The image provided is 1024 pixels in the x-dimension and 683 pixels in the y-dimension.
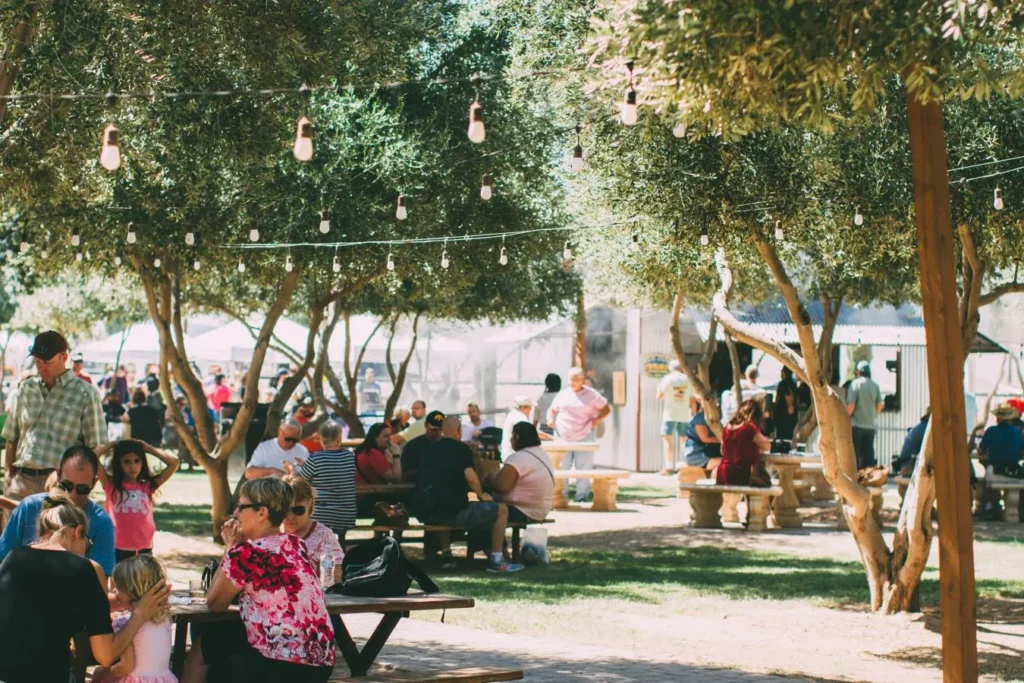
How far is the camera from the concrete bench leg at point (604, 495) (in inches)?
709

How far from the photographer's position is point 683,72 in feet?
19.1

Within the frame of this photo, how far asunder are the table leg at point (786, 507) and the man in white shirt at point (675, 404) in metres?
5.55

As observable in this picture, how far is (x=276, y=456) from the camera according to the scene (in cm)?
1230

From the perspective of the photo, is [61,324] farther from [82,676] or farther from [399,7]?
[82,676]

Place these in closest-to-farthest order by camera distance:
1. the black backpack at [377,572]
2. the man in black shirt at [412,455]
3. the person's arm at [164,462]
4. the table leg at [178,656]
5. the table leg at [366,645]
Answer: the table leg at [178,656], the black backpack at [377,572], the table leg at [366,645], the person's arm at [164,462], the man in black shirt at [412,455]

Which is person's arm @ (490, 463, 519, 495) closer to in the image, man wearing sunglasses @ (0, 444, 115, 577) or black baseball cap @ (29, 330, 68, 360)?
black baseball cap @ (29, 330, 68, 360)

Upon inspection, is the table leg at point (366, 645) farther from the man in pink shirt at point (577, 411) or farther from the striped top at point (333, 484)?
the man in pink shirt at point (577, 411)

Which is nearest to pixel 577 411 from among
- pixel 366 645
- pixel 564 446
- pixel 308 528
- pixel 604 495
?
pixel 564 446

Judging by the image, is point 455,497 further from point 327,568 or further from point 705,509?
point 327,568

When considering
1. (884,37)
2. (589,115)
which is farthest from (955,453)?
(589,115)

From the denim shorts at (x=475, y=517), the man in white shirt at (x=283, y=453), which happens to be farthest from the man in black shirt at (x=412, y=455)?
the man in white shirt at (x=283, y=453)

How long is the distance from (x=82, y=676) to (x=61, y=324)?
3518 cm

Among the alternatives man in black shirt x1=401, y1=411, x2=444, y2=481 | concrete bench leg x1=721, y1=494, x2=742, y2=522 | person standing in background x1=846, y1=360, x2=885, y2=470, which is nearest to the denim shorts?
man in black shirt x1=401, y1=411, x2=444, y2=481

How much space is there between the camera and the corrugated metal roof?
2617 centimetres
